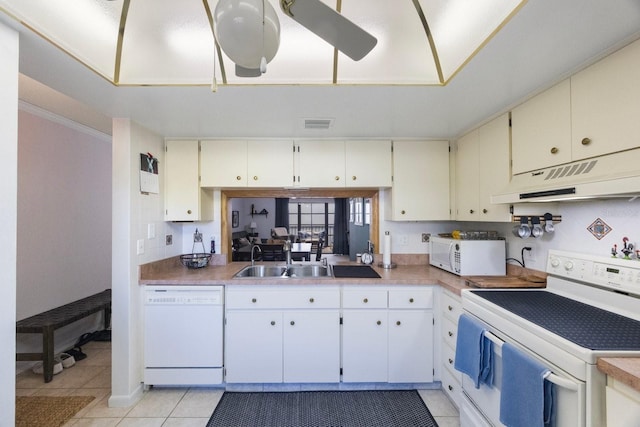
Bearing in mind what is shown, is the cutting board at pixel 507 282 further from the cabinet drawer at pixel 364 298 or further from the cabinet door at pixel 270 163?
the cabinet door at pixel 270 163

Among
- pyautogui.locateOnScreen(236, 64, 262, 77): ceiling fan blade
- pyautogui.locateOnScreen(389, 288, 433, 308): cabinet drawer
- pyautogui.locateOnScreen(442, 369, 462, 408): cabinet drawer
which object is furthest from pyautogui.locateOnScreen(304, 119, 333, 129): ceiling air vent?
pyautogui.locateOnScreen(442, 369, 462, 408): cabinet drawer

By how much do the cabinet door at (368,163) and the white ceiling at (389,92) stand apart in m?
0.11

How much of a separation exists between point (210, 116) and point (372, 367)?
233cm

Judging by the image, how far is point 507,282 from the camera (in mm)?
1901

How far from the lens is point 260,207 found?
7852mm

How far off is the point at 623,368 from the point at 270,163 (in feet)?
7.98

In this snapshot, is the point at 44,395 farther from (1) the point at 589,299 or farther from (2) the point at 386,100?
(1) the point at 589,299

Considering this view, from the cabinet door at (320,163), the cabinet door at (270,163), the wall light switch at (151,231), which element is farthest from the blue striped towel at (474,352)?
the wall light switch at (151,231)

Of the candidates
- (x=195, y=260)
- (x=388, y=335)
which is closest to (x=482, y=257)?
(x=388, y=335)

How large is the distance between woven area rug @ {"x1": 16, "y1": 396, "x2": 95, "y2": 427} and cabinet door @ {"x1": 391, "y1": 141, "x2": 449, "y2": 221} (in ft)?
9.66

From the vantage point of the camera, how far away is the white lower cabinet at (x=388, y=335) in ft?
7.13

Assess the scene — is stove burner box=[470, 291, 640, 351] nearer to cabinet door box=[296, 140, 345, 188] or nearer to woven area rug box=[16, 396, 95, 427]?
cabinet door box=[296, 140, 345, 188]

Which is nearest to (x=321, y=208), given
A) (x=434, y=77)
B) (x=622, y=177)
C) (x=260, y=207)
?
(x=260, y=207)

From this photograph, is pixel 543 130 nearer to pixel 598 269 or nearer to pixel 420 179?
pixel 598 269
